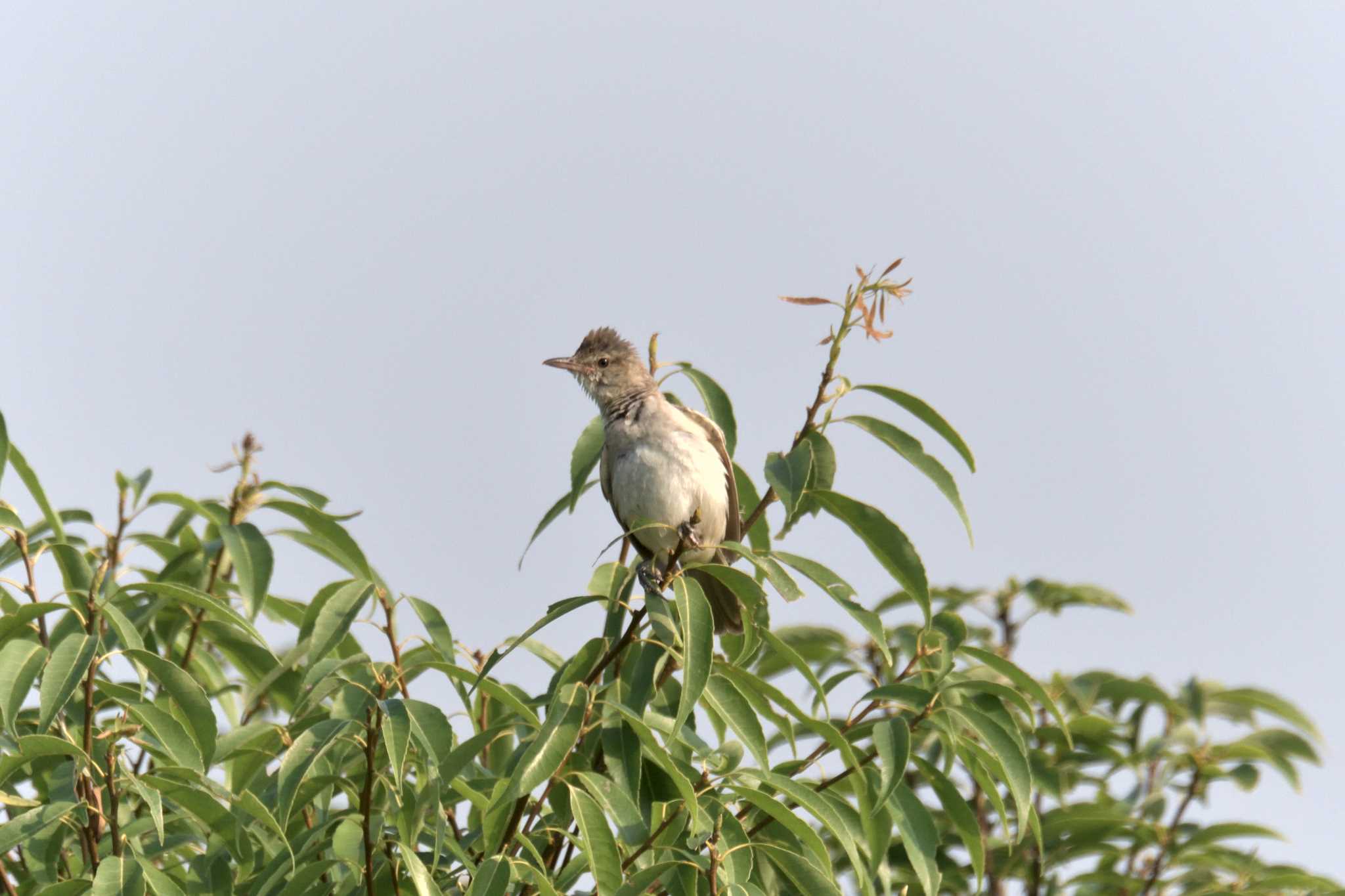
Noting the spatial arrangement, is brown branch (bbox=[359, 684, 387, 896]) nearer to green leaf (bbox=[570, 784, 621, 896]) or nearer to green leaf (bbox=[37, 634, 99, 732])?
green leaf (bbox=[570, 784, 621, 896])

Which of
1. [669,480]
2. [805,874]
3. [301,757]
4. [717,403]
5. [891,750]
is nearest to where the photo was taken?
[301,757]

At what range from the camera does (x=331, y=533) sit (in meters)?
4.71

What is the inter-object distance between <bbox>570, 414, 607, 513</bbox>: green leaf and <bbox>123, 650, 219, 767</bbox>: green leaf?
138 centimetres

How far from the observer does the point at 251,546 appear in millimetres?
4512

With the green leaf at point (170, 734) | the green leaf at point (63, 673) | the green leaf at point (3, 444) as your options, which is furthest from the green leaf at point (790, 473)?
the green leaf at point (3, 444)

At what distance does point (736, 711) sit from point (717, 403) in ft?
3.79

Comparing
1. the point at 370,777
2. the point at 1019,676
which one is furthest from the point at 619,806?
the point at 1019,676

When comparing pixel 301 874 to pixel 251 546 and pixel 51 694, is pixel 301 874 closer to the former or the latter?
pixel 51 694

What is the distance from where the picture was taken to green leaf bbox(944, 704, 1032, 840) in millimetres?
4055

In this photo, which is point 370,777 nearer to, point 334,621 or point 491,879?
point 491,879

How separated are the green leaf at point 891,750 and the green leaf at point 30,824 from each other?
1.94 m

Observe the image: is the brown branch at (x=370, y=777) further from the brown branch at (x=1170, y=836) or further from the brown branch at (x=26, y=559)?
the brown branch at (x=1170, y=836)

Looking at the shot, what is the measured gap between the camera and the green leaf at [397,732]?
3453 mm

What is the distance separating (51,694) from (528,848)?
1.14m
